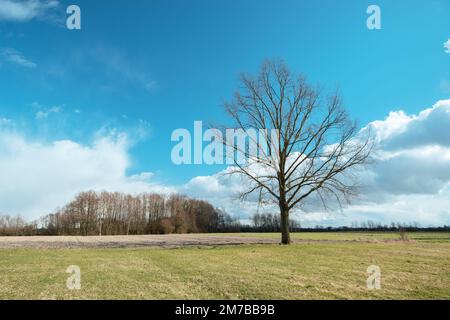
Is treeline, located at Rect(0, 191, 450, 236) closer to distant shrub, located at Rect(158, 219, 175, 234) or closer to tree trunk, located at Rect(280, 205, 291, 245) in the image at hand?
distant shrub, located at Rect(158, 219, 175, 234)

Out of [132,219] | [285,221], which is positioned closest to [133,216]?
[132,219]

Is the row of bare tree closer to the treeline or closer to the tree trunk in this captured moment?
the treeline

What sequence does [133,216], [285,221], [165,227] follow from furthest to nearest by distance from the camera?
[133,216], [165,227], [285,221]

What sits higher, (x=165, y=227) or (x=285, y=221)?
(x=285, y=221)

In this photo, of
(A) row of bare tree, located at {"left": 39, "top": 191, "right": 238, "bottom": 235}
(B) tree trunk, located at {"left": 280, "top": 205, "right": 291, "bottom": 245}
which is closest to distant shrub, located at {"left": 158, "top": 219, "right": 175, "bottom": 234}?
(A) row of bare tree, located at {"left": 39, "top": 191, "right": 238, "bottom": 235}

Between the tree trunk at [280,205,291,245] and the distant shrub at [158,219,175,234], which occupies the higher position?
the tree trunk at [280,205,291,245]

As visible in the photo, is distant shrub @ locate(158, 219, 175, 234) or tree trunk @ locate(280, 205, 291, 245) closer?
tree trunk @ locate(280, 205, 291, 245)

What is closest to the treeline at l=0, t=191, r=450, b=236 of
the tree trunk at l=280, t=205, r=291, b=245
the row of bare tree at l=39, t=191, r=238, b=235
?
the row of bare tree at l=39, t=191, r=238, b=235

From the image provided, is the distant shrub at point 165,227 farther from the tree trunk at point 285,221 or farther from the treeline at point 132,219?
the tree trunk at point 285,221

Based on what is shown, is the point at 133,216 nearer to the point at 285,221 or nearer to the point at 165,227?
the point at 165,227

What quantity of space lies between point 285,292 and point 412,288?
13.3ft

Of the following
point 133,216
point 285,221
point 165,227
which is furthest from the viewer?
point 133,216

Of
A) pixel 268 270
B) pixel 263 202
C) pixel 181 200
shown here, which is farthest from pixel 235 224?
pixel 268 270
